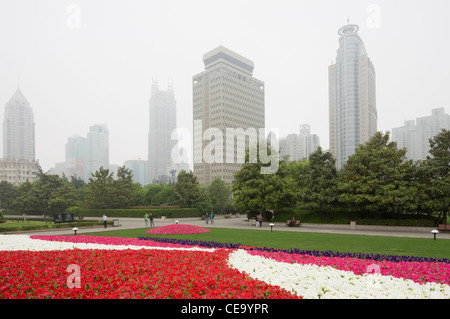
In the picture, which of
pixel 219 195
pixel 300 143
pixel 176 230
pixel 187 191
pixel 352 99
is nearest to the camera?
pixel 176 230

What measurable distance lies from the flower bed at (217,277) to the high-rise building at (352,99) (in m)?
87.3

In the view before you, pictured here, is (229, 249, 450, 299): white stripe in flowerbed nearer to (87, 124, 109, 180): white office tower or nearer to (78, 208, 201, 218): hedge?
(87, 124, 109, 180): white office tower

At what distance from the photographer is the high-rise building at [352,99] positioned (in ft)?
290

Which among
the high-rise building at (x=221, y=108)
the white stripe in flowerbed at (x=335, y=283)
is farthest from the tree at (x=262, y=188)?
the high-rise building at (x=221, y=108)

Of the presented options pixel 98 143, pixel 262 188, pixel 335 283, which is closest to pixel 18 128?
pixel 98 143

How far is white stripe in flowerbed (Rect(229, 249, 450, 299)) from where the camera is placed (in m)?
5.88

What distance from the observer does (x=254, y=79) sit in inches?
4909

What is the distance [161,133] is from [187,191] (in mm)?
98731

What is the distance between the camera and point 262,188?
28328 mm

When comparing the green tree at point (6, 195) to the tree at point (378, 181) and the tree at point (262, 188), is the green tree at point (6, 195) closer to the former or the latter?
the tree at point (262, 188)

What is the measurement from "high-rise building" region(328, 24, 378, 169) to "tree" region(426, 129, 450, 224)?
2747 inches

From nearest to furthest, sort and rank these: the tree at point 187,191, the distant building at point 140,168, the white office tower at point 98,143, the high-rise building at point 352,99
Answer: the white office tower at point 98,143 → the tree at point 187,191 → the high-rise building at point 352,99 → the distant building at point 140,168

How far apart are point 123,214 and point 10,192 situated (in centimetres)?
2582

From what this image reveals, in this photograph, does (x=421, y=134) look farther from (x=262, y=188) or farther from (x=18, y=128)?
(x=18, y=128)
